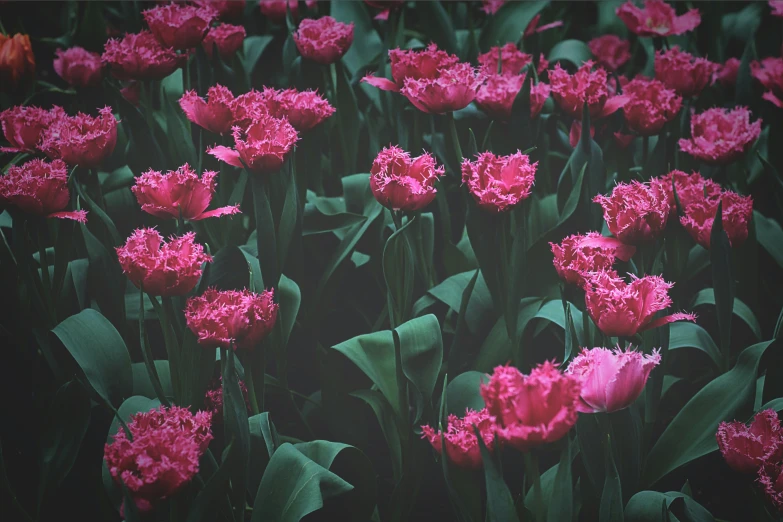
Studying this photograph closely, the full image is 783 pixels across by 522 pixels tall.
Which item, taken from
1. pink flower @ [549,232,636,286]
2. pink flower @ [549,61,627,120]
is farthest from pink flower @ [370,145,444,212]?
pink flower @ [549,61,627,120]

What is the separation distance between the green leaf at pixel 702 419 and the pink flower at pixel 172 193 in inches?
25.4

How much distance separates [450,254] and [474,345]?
176mm

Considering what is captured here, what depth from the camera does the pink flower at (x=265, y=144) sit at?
2.99ft

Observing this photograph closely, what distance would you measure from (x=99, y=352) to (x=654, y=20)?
53.2 inches

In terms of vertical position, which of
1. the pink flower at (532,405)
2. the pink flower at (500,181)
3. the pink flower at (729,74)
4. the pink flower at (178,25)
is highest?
the pink flower at (178,25)

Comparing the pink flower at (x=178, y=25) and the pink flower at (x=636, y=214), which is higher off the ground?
the pink flower at (x=178, y=25)

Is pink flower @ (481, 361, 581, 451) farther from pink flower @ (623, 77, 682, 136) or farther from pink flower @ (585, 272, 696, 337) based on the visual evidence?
pink flower @ (623, 77, 682, 136)

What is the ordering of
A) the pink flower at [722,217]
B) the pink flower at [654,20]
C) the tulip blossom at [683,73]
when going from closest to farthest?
the pink flower at [722,217] < the tulip blossom at [683,73] < the pink flower at [654,20]

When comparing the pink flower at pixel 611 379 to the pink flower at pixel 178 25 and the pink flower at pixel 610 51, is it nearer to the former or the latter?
the pink flower at pixel 178 25

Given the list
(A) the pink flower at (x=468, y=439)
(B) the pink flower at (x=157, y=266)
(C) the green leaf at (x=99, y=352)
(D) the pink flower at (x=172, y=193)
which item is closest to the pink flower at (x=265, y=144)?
(D) the pink flower at (x=172, y=193)

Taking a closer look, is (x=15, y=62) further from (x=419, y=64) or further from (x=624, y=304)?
(x=624, y=304)

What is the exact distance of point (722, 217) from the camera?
1.00 metres

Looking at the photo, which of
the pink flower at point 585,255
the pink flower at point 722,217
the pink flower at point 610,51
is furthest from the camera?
the pink flower at point 610,51

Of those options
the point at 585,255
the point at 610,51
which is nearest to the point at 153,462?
the point at 585,255
